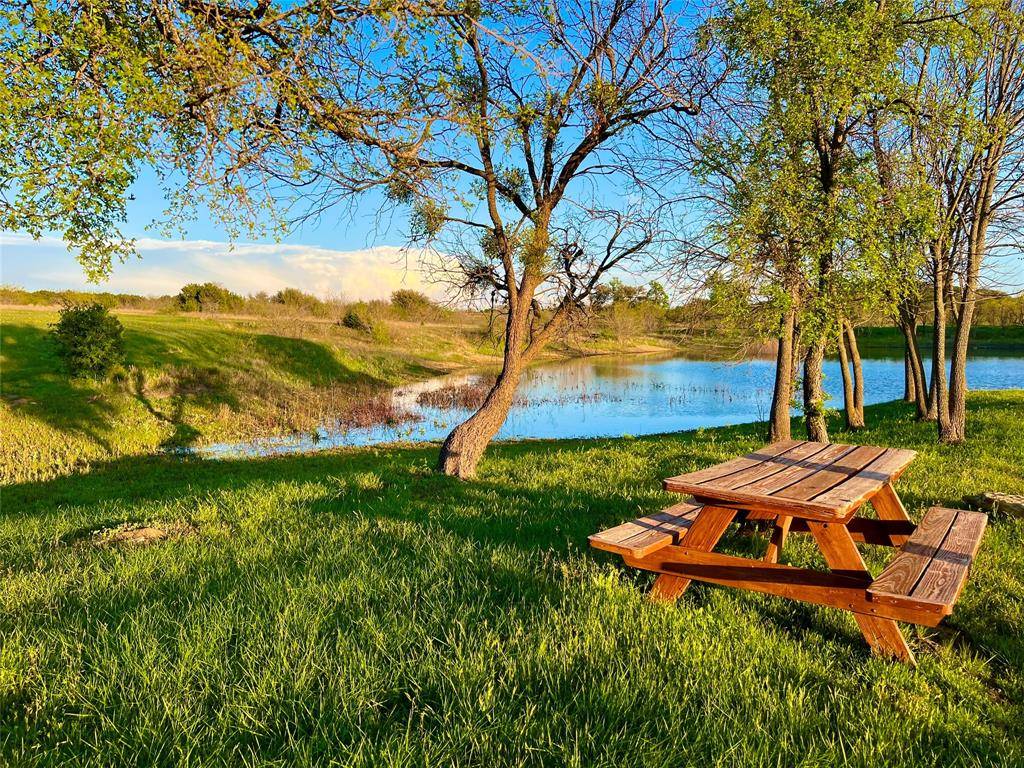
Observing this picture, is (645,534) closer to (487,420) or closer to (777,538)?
(777,538)

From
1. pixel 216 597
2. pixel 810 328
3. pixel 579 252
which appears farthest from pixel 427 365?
pixel 216 597

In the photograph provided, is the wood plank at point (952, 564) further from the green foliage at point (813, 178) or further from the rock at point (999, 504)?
the green foliage at point (813, 178)

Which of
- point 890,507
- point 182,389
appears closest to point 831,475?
point 890,507

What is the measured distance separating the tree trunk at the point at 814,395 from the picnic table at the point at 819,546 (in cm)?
554

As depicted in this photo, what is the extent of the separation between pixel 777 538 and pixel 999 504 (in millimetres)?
3069

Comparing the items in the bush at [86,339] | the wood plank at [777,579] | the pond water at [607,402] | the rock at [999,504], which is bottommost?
the pond water at [607,402]

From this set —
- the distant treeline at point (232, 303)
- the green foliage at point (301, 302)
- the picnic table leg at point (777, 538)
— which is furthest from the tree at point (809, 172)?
the green foliage at point (301, 302)

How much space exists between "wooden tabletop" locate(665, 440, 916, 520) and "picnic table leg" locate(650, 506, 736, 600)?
8cm

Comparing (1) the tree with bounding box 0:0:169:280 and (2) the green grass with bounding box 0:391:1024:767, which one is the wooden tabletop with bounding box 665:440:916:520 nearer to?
(2) the green grass with bounding box 0:391:1024:767

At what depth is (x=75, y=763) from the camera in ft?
6.95

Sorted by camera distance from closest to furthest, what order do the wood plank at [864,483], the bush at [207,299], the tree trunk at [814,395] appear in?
the wood plank at [864,483]
the tree trunk at [814,395]
the bush at [207,299]

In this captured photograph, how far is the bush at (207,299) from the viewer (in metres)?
53.7

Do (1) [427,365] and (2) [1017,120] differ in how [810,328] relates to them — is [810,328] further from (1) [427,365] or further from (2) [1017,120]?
(1) [427,365]

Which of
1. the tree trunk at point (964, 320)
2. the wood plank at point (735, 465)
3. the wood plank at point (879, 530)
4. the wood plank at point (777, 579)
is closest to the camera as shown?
the wood plank at point (777, 579)
